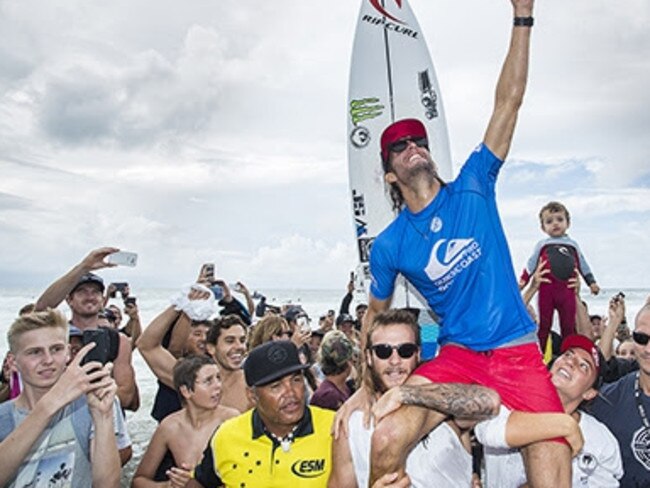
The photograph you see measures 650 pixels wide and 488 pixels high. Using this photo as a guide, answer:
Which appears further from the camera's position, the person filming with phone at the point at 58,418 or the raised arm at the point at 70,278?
the raised arm at the point at 70,278

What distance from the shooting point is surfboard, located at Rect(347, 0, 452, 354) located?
29.0 ft

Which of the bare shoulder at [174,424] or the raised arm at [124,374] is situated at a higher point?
the raised arm at [124,374]

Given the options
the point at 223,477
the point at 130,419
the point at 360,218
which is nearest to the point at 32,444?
the point at 223,477

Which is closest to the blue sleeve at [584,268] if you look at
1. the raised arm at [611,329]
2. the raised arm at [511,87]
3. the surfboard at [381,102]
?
the raised arm at [611,329]

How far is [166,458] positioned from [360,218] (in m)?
5.60

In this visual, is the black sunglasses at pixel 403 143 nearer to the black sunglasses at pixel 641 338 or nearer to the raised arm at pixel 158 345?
the black sunglasses at pixel 641 338

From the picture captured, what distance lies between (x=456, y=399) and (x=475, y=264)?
0.72 meters

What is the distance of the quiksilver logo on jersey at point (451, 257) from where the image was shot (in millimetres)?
3068

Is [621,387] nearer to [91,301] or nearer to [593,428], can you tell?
[593,428]

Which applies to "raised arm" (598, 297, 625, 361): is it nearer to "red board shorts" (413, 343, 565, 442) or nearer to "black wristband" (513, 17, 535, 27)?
"red board shorts" (413, 343, 565, 442)

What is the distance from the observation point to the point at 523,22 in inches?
126

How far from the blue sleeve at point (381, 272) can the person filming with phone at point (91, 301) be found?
183 centimetres

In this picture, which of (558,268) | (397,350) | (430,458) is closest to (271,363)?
(397,350)

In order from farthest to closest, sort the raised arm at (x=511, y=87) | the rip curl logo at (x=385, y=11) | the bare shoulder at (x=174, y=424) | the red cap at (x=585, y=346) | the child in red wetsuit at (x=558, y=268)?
the rip curl logo at (x=385, y=11)
the child in red wetsuit at (x=558, y=268)
the bare shoulder at (x=174, y=424)
the red cap at (x=585, y=346)
the raised arm at (x=511, y=87)
